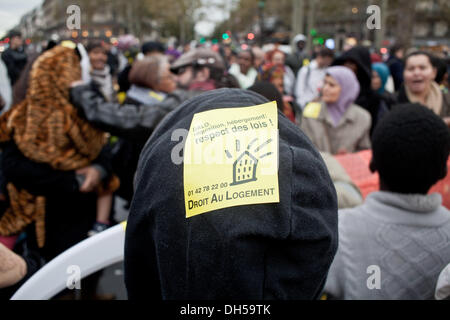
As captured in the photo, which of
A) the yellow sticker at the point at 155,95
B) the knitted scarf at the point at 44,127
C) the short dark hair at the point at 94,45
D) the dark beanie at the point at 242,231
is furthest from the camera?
the short dark hair at the point at 94,45

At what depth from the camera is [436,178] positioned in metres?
1.51

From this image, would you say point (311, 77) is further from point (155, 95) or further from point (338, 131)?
point (155, 95)

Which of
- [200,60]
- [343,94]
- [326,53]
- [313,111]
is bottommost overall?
[313,111]

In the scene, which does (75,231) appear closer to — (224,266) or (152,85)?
(152,85)

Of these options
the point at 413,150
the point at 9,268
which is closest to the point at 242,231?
the point at 413,150

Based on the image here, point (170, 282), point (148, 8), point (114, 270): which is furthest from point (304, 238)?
point (148, 8)

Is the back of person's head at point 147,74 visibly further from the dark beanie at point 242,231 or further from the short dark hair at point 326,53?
the short dark hair at point 326,53

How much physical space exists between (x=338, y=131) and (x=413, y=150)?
1956mm

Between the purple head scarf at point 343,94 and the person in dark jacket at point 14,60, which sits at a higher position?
the person in dark jacket at point 14,60

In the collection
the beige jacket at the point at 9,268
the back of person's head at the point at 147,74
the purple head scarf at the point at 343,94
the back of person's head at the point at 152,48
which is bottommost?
the beige jacket at the point at 9,268

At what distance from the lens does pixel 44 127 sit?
2510mm

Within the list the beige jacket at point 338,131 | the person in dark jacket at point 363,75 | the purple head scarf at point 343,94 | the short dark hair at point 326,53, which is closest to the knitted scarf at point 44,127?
the beige jacket at point 338,131

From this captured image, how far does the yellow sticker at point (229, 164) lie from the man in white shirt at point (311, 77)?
530cm

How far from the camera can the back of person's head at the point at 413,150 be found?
147 centimetres
